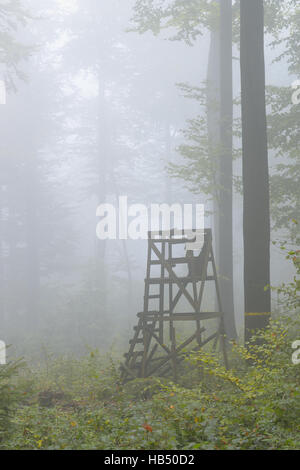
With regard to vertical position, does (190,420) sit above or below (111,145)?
below

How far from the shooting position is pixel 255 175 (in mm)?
8492

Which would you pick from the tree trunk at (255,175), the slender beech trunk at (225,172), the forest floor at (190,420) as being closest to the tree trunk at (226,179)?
the slender beech trunk at (225,172)

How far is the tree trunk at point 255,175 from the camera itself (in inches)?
326

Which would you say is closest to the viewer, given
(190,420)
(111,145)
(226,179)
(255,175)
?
(190,420)

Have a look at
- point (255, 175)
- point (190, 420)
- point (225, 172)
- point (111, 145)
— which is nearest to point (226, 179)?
point (225, 172)

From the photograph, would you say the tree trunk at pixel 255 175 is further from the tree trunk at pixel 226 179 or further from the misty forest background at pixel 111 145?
the tree trunk at pixel 226 179

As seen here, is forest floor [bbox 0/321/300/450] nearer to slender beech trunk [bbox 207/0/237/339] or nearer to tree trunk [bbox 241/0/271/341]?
tree trunk [bbox 241/0/271/341]

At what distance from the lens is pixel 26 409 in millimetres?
6633

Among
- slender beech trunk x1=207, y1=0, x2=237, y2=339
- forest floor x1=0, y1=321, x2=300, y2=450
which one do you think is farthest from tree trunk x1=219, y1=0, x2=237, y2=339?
forest floor x1=0, y1=321, x2=300, y2=450

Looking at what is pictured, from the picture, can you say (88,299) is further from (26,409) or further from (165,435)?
(165,435)

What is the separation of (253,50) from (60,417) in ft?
24.1

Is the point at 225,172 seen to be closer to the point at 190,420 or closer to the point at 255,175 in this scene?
the point at 255,175

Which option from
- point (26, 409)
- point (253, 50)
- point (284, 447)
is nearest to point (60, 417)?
point (26, 409)

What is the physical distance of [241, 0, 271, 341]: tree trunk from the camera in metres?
8.27
